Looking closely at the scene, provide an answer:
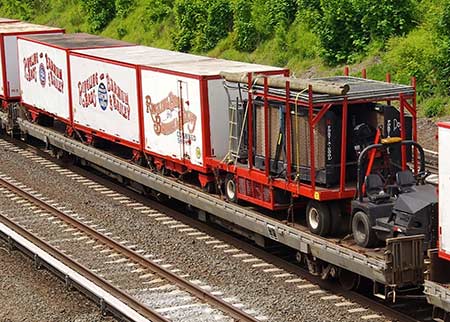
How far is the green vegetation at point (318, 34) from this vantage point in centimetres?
2962

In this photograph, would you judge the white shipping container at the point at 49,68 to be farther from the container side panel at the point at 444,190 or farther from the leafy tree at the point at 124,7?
the leafy tree at the point at 124,7

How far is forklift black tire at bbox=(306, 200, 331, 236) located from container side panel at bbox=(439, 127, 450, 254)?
2812 millimetres

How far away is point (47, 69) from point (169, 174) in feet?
23.7

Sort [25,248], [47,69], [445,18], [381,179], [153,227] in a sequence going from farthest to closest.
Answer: [445,18], [47,69], [153,227], [25,248], [381,179]

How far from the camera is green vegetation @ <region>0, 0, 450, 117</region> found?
29625 millimetres

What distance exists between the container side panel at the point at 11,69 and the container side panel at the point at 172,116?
951 centimetres

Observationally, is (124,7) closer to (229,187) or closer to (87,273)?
(229,187)

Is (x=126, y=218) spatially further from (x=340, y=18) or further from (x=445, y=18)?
(x=340, y=18)

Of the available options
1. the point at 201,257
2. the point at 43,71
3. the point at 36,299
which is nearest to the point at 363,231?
the point at 201,257

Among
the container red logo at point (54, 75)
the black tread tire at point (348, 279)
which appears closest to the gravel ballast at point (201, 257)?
the black tread tire at point (348, 279)

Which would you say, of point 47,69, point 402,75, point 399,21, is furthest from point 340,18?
point 47,69

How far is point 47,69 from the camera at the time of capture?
2683 centimetres

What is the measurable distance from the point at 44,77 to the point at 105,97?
4376 mm

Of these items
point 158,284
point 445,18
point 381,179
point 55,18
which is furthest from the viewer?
point 55,18
